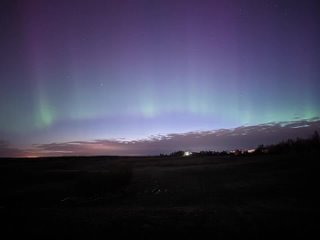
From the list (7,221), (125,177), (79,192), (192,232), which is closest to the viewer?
(192,232)

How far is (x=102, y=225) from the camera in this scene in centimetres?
1440

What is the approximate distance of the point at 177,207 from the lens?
65.1 feet

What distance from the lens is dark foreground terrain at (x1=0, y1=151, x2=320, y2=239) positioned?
13.2m

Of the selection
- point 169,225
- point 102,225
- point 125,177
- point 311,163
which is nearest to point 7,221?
point 102,225

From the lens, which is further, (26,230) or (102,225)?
(102,225)

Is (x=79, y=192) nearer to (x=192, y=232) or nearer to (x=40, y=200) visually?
(x=40, y=200)

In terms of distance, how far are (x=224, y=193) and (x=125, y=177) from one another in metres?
12.9

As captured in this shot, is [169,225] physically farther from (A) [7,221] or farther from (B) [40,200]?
(B) [40,200]

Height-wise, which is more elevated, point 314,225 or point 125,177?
point 125,177

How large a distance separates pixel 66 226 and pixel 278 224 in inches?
353

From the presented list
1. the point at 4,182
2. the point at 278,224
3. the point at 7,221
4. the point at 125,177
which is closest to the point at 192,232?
the point at 278,224

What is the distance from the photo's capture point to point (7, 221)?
50.6 ft

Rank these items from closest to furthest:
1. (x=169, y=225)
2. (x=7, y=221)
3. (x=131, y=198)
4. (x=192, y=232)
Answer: (x=192, y=232) < (x=169, y=225) < (x=7, y=221) < (x=131, y=198)

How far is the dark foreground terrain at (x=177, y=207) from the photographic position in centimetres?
1323
